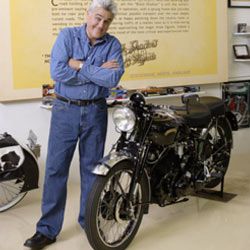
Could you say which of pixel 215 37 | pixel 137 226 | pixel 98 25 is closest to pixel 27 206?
pixel 137 226

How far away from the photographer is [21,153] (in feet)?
10.5

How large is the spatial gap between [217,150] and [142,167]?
1.08 meters

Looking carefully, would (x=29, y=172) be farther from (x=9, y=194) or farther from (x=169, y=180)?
(x=169, y=180)

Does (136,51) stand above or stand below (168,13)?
below

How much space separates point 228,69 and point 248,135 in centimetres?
85

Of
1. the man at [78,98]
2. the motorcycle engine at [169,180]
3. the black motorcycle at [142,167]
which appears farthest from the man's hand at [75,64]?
the motorcycle engine at [169,180]

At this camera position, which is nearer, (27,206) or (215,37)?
(27,206)

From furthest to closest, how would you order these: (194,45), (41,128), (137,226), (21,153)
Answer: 1. (194,45)
2. (41,128)
3. (21,153)
4. (137,226)

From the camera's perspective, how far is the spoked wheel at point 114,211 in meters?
2.49

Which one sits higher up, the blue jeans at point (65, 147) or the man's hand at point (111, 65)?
the man's hand at point (111, 65)

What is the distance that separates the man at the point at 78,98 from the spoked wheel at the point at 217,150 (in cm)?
98

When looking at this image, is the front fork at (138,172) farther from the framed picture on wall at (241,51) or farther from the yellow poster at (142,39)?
the framed picture on wall at (241,51)

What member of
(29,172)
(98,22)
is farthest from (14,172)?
(98,22)

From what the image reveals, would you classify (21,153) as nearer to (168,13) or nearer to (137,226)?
(137,226)
